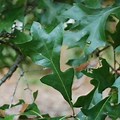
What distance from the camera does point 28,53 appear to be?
121 cm

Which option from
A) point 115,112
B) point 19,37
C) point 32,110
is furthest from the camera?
point 19,37

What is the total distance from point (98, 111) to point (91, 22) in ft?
0.86

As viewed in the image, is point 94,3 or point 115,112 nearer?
point 115,112

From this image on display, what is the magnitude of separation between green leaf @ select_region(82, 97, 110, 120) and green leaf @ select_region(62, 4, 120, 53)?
162 mm

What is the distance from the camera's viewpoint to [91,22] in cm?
130

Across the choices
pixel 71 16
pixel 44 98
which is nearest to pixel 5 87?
pixel 44 98

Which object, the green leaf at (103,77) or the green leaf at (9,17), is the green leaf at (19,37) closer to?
the green leaf at (9,17)

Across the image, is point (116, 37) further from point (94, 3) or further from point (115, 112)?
point (115, 112)

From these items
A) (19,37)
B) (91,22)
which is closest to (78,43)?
(91,22)

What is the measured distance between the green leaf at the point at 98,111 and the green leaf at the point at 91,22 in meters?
0.16

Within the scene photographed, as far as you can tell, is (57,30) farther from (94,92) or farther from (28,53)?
(94,92)

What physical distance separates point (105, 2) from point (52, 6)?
0.85 ft

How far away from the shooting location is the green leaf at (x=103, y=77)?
1.23 meters

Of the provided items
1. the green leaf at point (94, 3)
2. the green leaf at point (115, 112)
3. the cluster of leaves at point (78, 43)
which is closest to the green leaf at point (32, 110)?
the cluster of leaves at point (78, 43)
